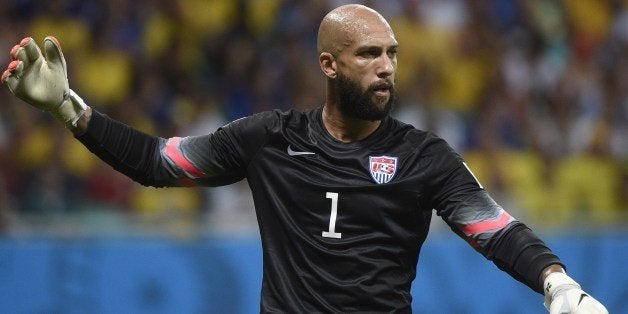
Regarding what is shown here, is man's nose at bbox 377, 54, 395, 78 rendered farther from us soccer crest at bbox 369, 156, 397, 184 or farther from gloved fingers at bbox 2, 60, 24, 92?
gloved fingers at bbox 2, 60, 24, 92

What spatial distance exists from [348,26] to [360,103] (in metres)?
0.33

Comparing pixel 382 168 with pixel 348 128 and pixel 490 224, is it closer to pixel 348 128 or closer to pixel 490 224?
pixel 348 128

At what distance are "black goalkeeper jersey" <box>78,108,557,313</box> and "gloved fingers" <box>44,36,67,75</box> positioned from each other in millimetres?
286

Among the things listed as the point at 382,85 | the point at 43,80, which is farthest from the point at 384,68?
the point at 43,80

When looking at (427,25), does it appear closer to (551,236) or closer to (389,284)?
(551,236)

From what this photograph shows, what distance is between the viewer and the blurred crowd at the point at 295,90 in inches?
329

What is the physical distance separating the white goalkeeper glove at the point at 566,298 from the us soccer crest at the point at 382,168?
83cm

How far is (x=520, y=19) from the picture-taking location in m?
10.6

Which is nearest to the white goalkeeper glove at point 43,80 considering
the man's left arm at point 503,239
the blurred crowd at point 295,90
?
the man's left arm at point 503,239

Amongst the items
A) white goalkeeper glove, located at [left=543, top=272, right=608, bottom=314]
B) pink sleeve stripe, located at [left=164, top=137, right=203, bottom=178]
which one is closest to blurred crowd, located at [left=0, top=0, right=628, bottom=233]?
pink sleeve stripe, located at [left=164, top=137, right=203, bottom=178]

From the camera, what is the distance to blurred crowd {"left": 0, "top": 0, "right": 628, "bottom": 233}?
8.36m

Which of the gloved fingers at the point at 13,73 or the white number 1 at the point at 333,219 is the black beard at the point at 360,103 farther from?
the gloved fingers at the point at 13,73

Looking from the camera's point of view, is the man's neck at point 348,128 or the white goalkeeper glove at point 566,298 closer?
the white goalkeeper glove at point 566,298

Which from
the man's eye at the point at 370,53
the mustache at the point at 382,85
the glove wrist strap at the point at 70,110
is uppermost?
the man's eye at the point at 370,53
